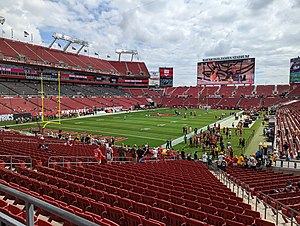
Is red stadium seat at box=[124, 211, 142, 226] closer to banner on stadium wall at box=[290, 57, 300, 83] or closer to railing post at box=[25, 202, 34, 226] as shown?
railing post at box=[25, 202, 34, 226]

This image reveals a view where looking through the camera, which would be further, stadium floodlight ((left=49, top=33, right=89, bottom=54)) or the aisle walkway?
stadium floodlight ((left=49, top=33, right=89, bottom=54))

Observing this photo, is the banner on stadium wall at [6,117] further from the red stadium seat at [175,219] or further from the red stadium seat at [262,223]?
the red stadium seat at [262,223]

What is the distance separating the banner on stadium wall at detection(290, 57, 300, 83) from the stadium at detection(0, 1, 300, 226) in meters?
0.31

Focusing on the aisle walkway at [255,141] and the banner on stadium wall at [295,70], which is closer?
the aisle walkway at [255,141]

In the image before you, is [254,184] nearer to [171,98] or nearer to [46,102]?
[46,102]

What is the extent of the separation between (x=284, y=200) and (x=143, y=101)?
74.3 meters

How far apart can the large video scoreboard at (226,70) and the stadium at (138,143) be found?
324mm

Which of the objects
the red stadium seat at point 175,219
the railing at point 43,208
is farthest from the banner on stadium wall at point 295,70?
the railing at point 43,208

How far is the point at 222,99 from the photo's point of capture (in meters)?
78.4

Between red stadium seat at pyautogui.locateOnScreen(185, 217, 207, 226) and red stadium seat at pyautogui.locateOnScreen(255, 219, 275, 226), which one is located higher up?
red stadium seat at pyautogui.locateOnScreen(185, 217, 207, 226)

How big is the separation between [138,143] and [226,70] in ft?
191

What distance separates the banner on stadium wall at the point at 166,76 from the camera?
104 meters

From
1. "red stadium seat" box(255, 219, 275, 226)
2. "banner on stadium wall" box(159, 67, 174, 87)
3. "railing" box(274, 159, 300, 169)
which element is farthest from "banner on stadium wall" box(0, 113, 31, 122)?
"banner on stadium wall" box(159, 67, 174, 87)

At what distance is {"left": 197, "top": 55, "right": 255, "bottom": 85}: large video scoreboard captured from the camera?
7238cm
